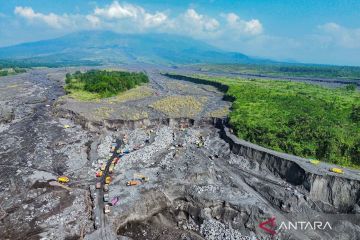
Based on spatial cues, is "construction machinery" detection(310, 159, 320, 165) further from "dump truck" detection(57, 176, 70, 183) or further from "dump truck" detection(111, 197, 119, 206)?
"dump truck" detection(57, 176, 70, 183)

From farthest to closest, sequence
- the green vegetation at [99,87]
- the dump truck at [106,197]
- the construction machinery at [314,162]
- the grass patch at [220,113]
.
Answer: the green vegetation at [99,87], the grass patch at [220,113], the construction machinery at [314,162], the dump truck at [106,197]

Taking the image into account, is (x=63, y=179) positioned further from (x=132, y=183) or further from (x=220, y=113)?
(x=220, y=113)

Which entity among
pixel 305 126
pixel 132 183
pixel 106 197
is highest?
pixel 305 126

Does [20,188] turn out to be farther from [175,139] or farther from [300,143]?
[300,143]

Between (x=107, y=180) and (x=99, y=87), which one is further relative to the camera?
(x=99, y=87)

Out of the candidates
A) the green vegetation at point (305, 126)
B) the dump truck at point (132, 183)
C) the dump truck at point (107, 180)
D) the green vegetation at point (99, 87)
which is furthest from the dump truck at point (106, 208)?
the green vegetation at point (99, 87)

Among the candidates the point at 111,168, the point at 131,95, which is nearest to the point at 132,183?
the point at 111,168

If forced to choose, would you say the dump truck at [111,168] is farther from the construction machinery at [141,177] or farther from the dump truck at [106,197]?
the dump truck at [106,197]
